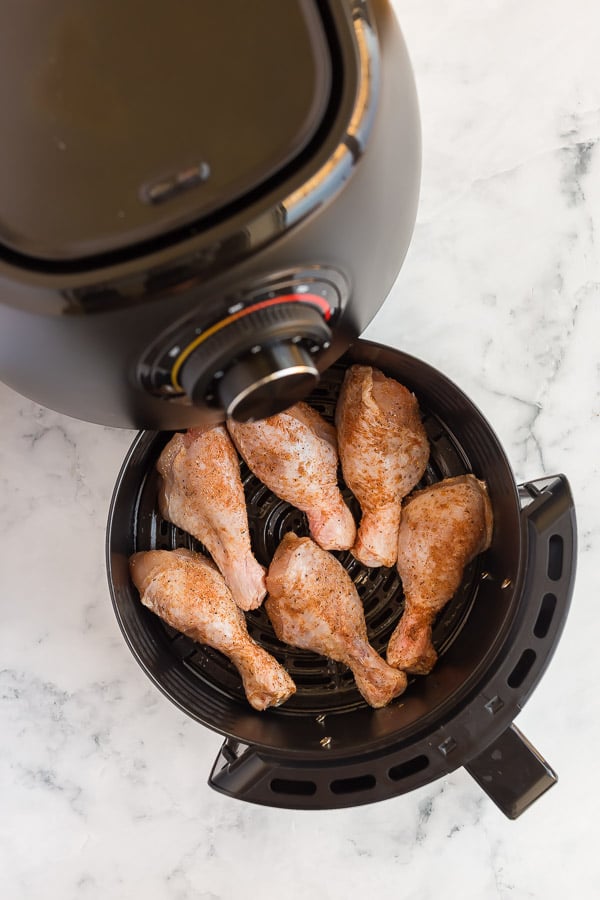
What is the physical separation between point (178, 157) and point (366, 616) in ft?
2.44

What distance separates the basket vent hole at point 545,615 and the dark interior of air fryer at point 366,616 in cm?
4

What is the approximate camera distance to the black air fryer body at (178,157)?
499 mm

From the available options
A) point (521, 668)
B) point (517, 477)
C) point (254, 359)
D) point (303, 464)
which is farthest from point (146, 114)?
point (517, 477)

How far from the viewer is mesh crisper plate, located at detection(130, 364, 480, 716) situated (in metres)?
1.04

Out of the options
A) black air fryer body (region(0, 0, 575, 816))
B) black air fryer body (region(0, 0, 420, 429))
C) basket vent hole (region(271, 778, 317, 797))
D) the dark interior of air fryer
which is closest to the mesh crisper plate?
the dark interior of air fryer

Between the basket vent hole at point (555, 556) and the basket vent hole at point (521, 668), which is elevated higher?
the basket vent hole at point (555, 556)

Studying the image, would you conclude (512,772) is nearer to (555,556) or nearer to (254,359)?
(555,556)

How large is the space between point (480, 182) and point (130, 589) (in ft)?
2.39

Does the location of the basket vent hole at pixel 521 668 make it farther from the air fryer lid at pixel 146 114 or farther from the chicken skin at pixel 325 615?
the air fryer lid at pixel 146 114

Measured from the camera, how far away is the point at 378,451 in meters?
1.00

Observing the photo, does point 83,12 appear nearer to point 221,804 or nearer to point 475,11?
point 475,11

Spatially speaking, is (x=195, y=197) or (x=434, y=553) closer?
(x=195, y=197)

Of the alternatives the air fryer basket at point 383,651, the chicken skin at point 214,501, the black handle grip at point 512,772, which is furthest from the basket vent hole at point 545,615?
the chicken skin at point 214,501

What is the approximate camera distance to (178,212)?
0.49m
